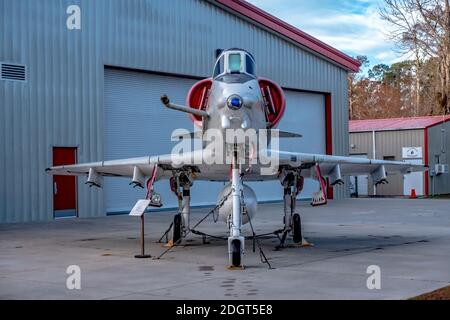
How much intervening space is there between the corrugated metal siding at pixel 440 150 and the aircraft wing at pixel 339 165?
2682 centimetres

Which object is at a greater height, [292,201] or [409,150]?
[409,150]

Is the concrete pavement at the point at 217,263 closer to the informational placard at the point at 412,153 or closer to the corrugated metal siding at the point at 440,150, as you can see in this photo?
the informational placard at the point at 412,153

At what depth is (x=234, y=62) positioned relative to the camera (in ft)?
41.1

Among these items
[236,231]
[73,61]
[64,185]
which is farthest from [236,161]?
[73,61]

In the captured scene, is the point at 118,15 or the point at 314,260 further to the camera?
the point at 118,15

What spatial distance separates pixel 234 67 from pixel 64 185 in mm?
13889

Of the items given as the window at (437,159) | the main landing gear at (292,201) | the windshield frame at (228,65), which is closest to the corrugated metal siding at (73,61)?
the main landing gear at (292,201)

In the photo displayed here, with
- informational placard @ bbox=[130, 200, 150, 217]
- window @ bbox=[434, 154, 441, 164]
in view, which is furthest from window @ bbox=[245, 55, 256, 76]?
window @ bbox=[434, 154, 441, 164]

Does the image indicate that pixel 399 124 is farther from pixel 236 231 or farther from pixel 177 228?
pixel 236 231

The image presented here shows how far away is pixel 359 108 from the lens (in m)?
84.6

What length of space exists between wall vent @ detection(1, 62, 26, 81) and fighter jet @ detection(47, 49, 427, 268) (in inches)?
287

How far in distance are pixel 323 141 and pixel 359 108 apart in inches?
1924
